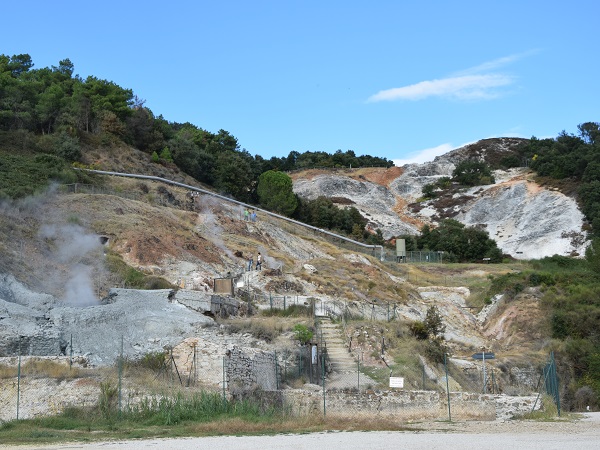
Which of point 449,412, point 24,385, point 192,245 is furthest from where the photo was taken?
point 192,245

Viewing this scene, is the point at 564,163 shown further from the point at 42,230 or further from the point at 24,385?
the point at 24,385

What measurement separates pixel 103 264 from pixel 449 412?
2208 centimetres

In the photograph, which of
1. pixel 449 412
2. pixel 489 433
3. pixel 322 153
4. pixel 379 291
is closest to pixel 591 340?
pixel 379 291

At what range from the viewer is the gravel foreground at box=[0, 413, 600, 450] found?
18.8 metres

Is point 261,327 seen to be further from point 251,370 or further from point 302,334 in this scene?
point 251,370

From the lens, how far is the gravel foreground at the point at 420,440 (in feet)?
61.7

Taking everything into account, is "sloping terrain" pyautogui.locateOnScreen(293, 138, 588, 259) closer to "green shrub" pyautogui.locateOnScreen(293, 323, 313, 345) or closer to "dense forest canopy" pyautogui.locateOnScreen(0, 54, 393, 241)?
"dense forest canopy" pyautogui.locateOnScreen(0, 54, 393, 241)

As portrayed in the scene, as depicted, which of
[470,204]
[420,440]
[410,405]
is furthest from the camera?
[470,204]

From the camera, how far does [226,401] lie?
2412cm

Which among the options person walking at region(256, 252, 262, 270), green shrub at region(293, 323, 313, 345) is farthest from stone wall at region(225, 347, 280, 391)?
person walking at region(256, 252, 262, 270)

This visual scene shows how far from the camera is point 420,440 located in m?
20.1

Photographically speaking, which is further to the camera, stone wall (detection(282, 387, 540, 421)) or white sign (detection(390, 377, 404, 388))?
white sign (detection(390, 377, 404, 388))

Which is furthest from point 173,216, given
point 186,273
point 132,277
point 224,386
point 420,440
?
point 420,440

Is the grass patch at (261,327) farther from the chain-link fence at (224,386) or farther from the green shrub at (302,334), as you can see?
the chain-link fence at (224,386)
